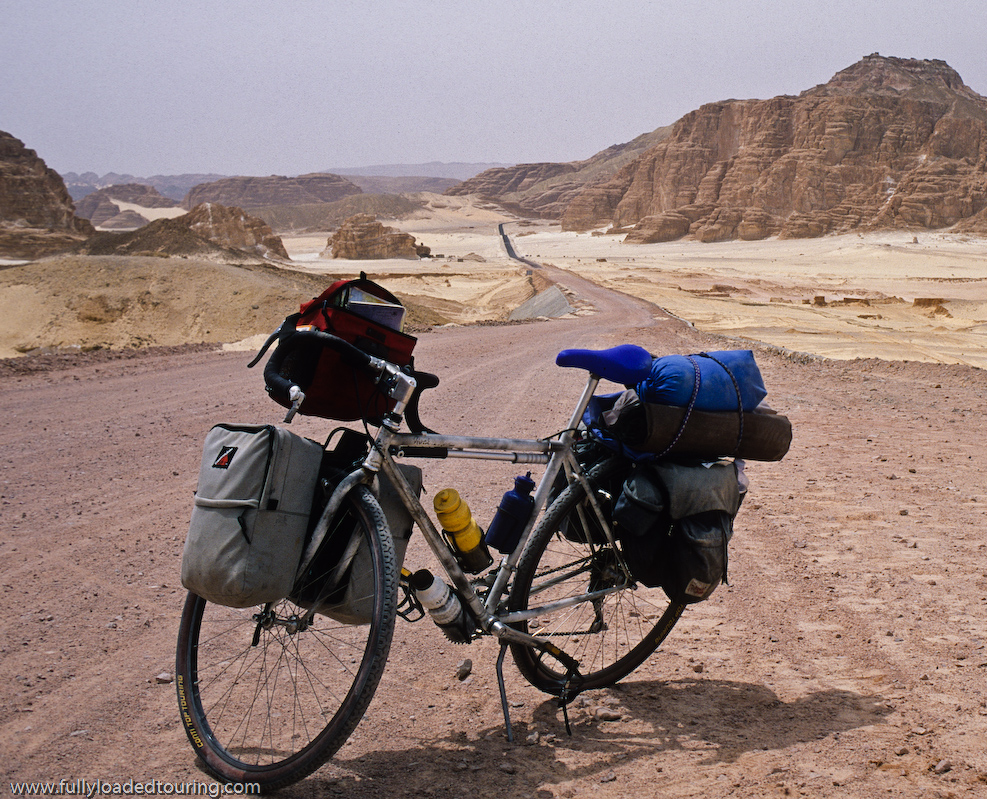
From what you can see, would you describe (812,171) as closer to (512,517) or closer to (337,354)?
(512,517)

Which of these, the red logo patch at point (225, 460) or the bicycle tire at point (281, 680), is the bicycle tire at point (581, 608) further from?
the red logo patch at point (225, 460)

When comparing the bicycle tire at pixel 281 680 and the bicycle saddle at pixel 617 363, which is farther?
the bicycle saddle at pixel 617 363

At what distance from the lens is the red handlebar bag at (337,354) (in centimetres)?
271

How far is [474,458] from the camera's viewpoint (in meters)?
2.92

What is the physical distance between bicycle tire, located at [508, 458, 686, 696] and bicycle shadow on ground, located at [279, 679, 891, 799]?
0.15 metres

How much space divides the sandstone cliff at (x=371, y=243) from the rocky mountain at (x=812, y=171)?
30.6m

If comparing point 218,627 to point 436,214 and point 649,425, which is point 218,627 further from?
point 436,214

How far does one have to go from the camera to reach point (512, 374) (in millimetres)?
12039

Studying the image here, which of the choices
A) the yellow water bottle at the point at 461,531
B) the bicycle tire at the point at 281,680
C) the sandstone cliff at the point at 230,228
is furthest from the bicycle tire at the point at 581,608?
the sandstone cliff at the point at 230,228

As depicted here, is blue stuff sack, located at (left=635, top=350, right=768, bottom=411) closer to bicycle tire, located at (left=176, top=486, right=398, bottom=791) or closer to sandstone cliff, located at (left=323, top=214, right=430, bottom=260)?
bicycle tire, located at (left=176, top=486, right=398, bottom=791)

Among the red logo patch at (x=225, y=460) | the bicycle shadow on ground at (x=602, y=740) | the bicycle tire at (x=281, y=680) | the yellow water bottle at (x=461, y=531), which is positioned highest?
the red logo patch at (x=225, y=460)

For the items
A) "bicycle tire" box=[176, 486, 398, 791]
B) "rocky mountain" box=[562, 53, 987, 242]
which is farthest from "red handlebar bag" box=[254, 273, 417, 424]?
"rocky mountain" box=[562, 53, 987, 242]

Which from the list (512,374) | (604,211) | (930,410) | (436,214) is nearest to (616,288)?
(512,374)

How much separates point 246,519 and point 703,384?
1.74m
